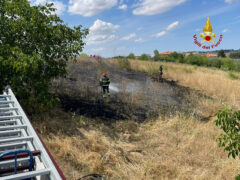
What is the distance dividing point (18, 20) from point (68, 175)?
485 centimetres

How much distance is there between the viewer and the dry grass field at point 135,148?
4266 mm

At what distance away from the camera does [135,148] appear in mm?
5414

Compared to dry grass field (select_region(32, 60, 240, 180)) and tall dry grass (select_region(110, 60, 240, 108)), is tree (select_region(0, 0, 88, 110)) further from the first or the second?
tall dry grass (select_region(110, 60, 240, 108))

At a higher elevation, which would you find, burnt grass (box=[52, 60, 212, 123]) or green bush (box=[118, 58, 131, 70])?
green bush (box=[118, 58, 131, 70])

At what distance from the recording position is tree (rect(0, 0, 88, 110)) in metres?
5.96

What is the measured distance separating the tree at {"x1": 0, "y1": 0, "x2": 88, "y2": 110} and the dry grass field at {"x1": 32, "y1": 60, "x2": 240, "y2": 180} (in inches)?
36.1

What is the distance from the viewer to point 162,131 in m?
6.46

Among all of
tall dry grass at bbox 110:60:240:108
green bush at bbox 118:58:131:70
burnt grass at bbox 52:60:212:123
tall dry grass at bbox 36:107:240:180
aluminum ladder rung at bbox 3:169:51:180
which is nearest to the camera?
aluminum ladder rung at bbox 3:169:51:180

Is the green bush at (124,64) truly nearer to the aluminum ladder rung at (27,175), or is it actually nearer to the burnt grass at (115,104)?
the burnt grass at (115,104)

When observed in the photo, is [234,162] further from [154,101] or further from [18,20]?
[18,20]

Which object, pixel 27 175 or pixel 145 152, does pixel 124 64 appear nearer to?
pixel 145 152

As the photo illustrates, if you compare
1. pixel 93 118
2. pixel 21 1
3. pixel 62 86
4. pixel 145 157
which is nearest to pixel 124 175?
pixel 145 157

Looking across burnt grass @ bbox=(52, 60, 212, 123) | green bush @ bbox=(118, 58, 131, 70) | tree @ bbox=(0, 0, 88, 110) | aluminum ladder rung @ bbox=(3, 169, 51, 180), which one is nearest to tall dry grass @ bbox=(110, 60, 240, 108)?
green bush @ bbox=(118, 58, 131, 70)

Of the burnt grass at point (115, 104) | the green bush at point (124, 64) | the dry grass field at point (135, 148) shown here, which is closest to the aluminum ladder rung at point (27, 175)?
the dry grass field at point (135, 148)
